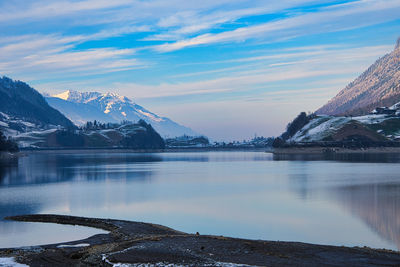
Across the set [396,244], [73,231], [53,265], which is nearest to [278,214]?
[396,244]

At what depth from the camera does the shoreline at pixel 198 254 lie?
1176 inches

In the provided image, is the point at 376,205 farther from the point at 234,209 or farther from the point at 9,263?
the point at 9,263

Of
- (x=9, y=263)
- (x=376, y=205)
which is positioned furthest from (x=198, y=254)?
(x=376, y=205)

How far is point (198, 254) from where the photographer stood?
3172 centimetres

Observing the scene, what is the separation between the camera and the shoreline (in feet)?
98.0

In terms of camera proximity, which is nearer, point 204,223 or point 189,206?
point 204,223

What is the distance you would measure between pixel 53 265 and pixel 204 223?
81.4ft

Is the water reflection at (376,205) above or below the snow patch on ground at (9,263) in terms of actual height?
below

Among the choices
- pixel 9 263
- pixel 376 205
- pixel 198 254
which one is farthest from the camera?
pixel 376 205

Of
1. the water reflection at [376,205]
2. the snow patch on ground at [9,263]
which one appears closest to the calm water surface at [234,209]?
the water reflection at [376,205]

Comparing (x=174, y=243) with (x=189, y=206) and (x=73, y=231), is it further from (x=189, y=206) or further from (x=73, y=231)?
(x=189, y=206)

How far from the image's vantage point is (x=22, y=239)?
43.9m

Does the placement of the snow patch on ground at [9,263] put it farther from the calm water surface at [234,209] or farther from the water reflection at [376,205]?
the water reflection at [376,205]

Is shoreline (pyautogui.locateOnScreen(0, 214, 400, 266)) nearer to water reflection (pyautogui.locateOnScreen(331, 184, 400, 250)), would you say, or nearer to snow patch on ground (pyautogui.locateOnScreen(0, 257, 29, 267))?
snow patch on ground (pyautogui.locateOnScreen(0, 257, 29, 267))
